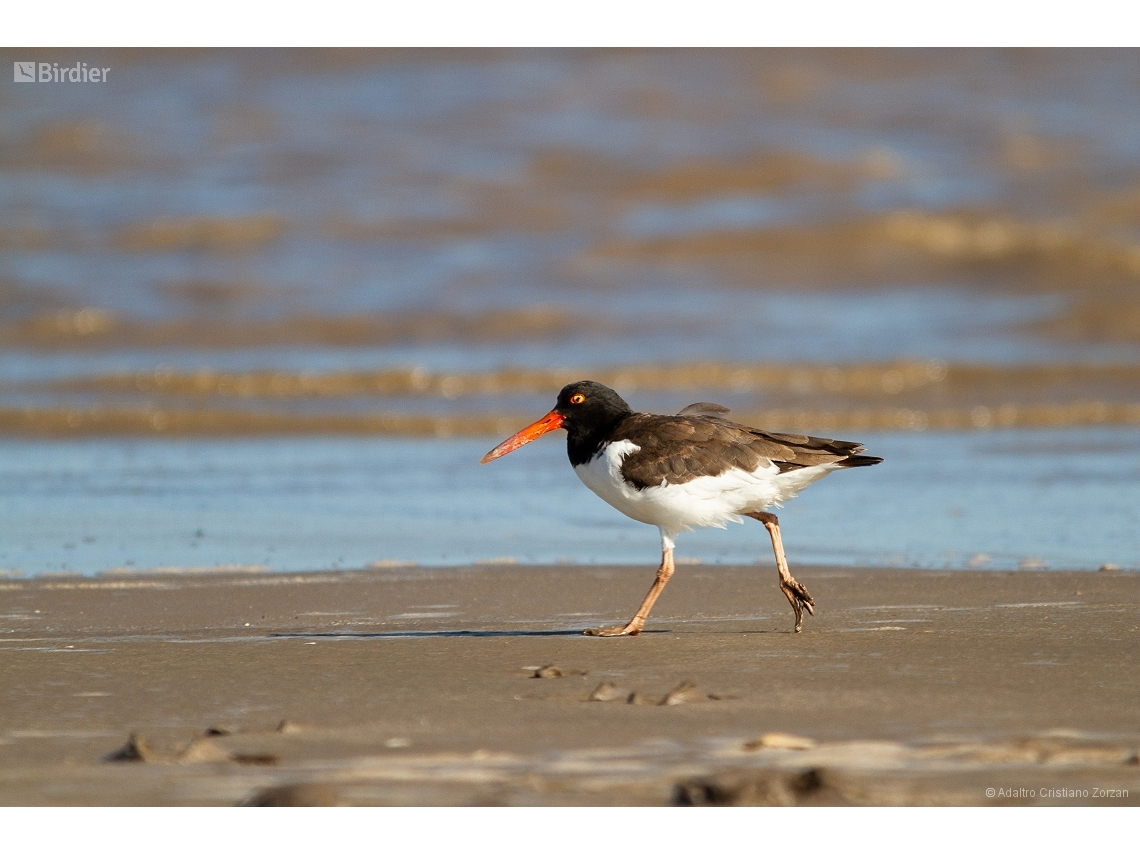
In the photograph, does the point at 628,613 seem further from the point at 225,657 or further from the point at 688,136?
the point at 688,136

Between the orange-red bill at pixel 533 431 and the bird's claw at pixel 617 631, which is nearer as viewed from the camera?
the bird's claw at pixel 617 631

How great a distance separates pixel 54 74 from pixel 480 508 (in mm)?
16763

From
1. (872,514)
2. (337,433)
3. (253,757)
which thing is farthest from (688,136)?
(253,757)

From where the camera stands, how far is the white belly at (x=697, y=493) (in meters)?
5.40

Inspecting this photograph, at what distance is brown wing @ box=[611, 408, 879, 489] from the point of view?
17.8 feet

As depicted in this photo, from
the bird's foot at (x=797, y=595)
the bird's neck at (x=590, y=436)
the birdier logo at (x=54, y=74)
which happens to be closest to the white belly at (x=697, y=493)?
the bird's neck at (x=590, y=436)

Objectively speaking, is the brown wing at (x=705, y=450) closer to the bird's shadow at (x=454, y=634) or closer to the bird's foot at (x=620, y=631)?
the bird's foot at (x=620, y=631)

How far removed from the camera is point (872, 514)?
8055mm

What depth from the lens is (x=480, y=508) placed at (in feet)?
27.9

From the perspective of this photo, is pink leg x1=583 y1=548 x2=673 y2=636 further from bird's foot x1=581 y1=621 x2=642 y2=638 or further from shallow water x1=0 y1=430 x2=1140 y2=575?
shallow water x1=0 y1=430 x2=1140 y2=575

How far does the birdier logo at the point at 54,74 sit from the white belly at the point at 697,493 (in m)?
19.4

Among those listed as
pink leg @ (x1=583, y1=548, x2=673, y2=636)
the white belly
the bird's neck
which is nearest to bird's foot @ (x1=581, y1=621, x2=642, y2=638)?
pink leg @ (x1=583, y1=548, x2=673, y2=636)

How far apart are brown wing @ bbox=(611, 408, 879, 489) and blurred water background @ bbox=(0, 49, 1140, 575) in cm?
152

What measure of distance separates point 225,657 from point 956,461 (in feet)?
20.1
